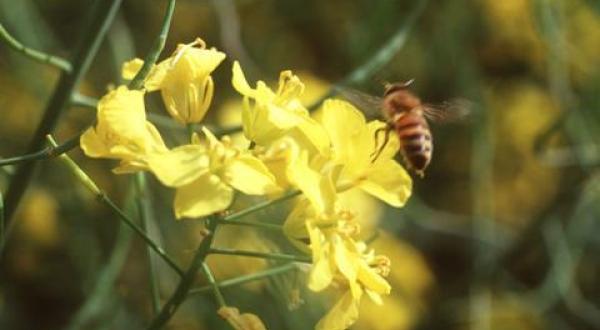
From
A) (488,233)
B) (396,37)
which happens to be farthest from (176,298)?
(488,233)

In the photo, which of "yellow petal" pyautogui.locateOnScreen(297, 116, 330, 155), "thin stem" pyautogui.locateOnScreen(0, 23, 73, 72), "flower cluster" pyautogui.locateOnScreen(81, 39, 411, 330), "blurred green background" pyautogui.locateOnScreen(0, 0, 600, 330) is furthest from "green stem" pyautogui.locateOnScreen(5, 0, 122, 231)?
"blurred green background" pyautogui.locateOnScreen(0, 0, 600, 330)

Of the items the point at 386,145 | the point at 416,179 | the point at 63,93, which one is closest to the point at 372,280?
the point at 386,145

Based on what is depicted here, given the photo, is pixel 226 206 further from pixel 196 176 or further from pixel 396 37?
pixel 396 37

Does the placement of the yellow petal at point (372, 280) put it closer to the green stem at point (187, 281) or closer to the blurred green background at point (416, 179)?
the green stem at point (187, 281)

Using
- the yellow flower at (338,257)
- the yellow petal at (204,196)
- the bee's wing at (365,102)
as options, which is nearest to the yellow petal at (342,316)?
the yellow flower at (338,257)

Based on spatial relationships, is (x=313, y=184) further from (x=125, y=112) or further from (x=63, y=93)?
(x=63, y=93)
